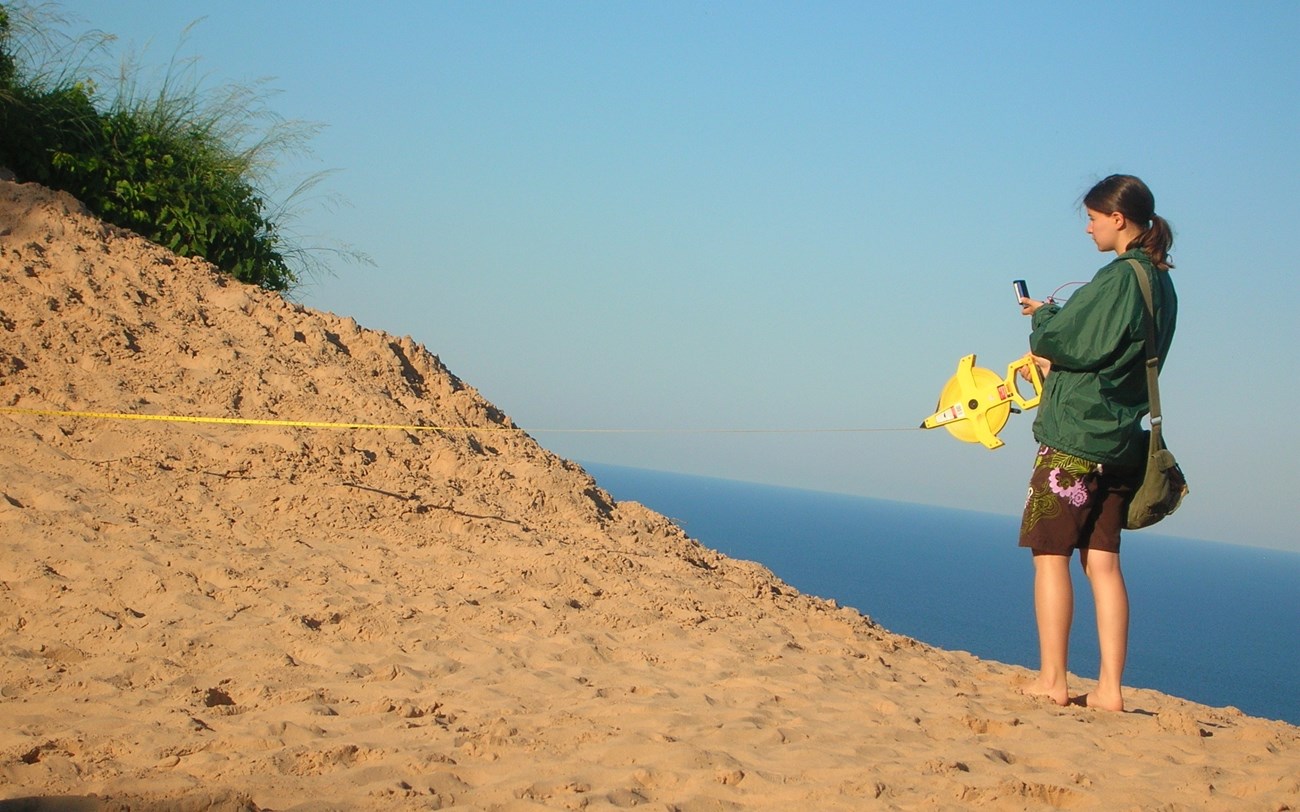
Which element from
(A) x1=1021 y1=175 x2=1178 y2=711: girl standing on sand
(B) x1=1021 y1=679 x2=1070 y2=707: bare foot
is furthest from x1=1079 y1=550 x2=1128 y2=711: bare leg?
(B) x1=1021 y1=679 x2=1070 y2=707: bare foot

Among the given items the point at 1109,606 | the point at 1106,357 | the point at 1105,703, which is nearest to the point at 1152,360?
the point at 1106,357

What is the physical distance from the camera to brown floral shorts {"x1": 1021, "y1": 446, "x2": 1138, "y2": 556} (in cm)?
446

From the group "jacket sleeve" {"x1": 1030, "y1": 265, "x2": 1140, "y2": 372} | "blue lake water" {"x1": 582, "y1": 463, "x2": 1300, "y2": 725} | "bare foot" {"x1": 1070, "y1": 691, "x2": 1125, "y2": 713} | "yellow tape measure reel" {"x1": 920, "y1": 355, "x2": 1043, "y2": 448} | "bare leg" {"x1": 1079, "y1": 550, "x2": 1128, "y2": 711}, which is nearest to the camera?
"jacket sleeve" {"x1": 1030, "y1": 265, "x2": 1140, "y2": 372}

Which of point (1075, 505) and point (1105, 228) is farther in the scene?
point (1105, 228)

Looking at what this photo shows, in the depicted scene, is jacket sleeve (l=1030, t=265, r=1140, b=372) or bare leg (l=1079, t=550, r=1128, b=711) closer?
jacket sleeve (l=1030, t=265, r=1140, b=372)

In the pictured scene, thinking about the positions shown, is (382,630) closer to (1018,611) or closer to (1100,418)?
(1100,418)

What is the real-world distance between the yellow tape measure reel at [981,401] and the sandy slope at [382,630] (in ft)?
4.00

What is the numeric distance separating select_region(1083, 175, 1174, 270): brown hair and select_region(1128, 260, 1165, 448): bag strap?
20 centimetres

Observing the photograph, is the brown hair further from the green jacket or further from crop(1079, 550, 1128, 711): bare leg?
crop(1079, 550, 1128, 711): bare leg

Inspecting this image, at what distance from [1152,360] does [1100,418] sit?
303mm

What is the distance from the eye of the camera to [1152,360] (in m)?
4.37

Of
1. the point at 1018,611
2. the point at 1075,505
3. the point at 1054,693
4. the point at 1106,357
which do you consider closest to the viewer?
the point at 1106,357

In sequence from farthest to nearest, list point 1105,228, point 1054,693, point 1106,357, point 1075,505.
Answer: point 1054,693 < point 1105,228 < point 1075,505 < point 1106,357

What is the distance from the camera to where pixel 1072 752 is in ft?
13.2
